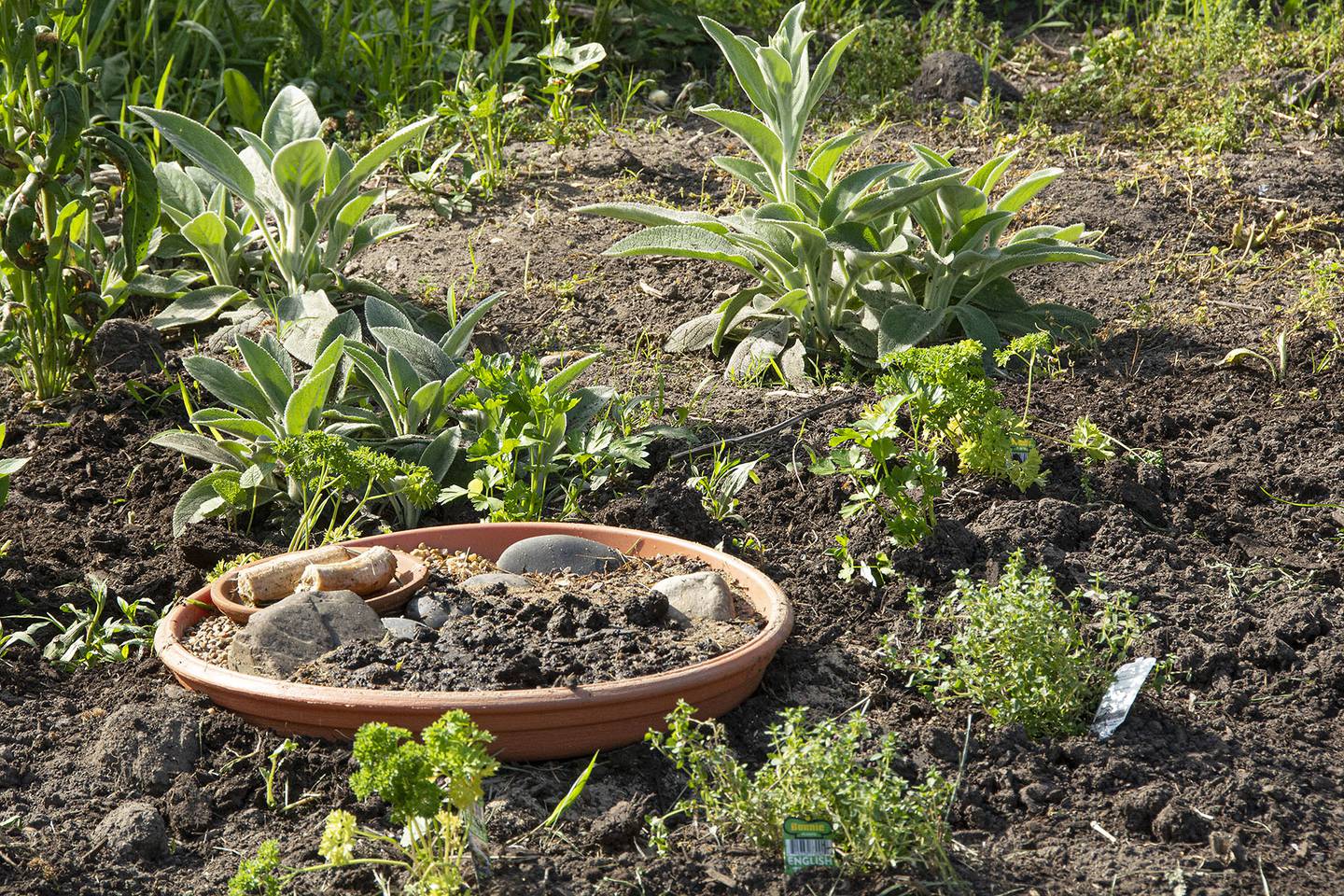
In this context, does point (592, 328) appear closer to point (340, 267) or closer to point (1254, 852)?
point (340, 267)

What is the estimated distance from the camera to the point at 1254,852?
209cm

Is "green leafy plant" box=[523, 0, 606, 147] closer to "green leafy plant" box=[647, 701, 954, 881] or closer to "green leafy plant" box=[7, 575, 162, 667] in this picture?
"green leafy plant" box=[7, 575, 162, 667]

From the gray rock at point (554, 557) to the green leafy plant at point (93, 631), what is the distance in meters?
0.78

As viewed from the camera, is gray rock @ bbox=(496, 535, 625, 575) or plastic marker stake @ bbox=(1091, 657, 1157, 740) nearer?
plastic marker stake @ bbox=(1091, 657, 1157, 740)

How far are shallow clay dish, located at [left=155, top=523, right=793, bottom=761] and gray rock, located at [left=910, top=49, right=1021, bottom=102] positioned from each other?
366cm

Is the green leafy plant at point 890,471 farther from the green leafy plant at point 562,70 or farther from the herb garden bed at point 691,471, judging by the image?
the green leafy plant at point 562,70

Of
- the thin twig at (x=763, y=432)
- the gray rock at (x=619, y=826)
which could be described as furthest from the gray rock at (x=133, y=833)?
the thin twig at (x=763, y=432)

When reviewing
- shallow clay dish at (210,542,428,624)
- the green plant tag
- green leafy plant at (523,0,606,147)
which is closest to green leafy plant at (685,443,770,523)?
shallow clay dish at (210,542,428,624)

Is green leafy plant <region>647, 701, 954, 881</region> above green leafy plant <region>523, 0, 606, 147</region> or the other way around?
the other way around

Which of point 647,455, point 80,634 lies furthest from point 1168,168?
point 80,634

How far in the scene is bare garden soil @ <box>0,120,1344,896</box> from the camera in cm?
215

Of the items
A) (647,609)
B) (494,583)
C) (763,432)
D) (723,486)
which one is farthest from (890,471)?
(494,583)

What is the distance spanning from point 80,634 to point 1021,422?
85.6 inches

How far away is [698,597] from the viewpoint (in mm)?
2736
